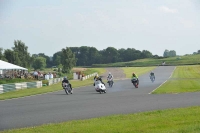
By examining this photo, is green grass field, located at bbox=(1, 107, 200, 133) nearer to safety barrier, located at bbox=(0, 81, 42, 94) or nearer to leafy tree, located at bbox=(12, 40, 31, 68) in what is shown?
safety barrier, located at bbox=(0, 81, 42, 94)

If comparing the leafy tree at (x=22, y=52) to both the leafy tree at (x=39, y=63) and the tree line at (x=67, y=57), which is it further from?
the leafy tree at (x=39, y=63)

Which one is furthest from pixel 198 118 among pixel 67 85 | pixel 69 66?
pixel 69 66

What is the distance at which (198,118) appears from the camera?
11.8 metres

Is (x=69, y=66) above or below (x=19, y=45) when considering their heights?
below

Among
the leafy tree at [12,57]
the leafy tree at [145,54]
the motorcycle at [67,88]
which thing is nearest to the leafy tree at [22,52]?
the leafy tree at [12,57]

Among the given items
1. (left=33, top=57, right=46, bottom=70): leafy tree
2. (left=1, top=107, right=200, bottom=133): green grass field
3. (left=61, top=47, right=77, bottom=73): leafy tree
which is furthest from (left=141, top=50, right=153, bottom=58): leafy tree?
(left=1, top=107, right=200, bottom=133): green grass field

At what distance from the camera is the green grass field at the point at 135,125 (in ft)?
33.2

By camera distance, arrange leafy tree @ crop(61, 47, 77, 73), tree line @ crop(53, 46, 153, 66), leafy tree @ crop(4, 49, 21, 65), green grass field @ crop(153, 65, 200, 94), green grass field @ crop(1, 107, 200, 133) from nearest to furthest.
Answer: green grass field @ crop(1, 107, 200, 133)
green grass field @ crop(153, 65, 200, 94)
leafy tree @ crop(4, 49, 21, 65)
leafy tree @ crop(61, 47, 77, 73)
tree line @ crop(53, 46, 153, 66)

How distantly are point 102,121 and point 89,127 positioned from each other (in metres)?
1.19

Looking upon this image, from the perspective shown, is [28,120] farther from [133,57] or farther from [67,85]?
[133,57]

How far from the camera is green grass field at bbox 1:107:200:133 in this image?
10125 millimetres

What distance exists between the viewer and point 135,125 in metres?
11.0

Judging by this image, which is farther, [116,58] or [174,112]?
[116,58]

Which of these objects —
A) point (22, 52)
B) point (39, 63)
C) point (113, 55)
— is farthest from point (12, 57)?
point (113, 55)
